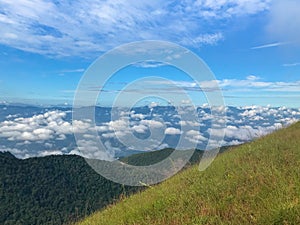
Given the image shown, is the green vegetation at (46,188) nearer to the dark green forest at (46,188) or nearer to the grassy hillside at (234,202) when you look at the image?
the dark green forest at (46,188)

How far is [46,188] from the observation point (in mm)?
110188

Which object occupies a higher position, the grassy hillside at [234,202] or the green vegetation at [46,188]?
the grassy hillside at [234,202]

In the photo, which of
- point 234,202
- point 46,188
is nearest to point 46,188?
point 46,188

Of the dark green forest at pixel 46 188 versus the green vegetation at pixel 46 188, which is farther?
the dark green forest at pixel 46 188

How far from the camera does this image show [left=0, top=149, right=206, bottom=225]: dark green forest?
270 ft

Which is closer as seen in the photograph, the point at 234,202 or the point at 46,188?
the point at 234,202

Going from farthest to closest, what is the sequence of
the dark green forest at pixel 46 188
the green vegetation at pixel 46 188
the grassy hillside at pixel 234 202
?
the dark green forest at pixel 46 188 → the green vegetation at pixel 46 188 → the grassy hillside at pixel 234 202

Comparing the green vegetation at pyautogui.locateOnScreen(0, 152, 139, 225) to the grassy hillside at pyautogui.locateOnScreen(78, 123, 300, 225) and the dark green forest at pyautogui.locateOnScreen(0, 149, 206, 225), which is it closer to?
the dark green forest at pyautogui.locateOnScreen(0, 149, 206, 225)

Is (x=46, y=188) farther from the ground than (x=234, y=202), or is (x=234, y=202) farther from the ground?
(x=234, y=202)

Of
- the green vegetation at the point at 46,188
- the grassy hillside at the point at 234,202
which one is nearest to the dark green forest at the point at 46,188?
the green vegetation at the point at 46,188

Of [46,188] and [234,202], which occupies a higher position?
[234,202]

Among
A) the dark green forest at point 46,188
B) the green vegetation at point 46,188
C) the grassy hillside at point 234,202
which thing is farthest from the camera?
the dark green forest at point 46,188

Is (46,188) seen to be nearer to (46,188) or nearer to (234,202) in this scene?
(46,188)

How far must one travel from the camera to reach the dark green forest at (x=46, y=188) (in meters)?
82.3
